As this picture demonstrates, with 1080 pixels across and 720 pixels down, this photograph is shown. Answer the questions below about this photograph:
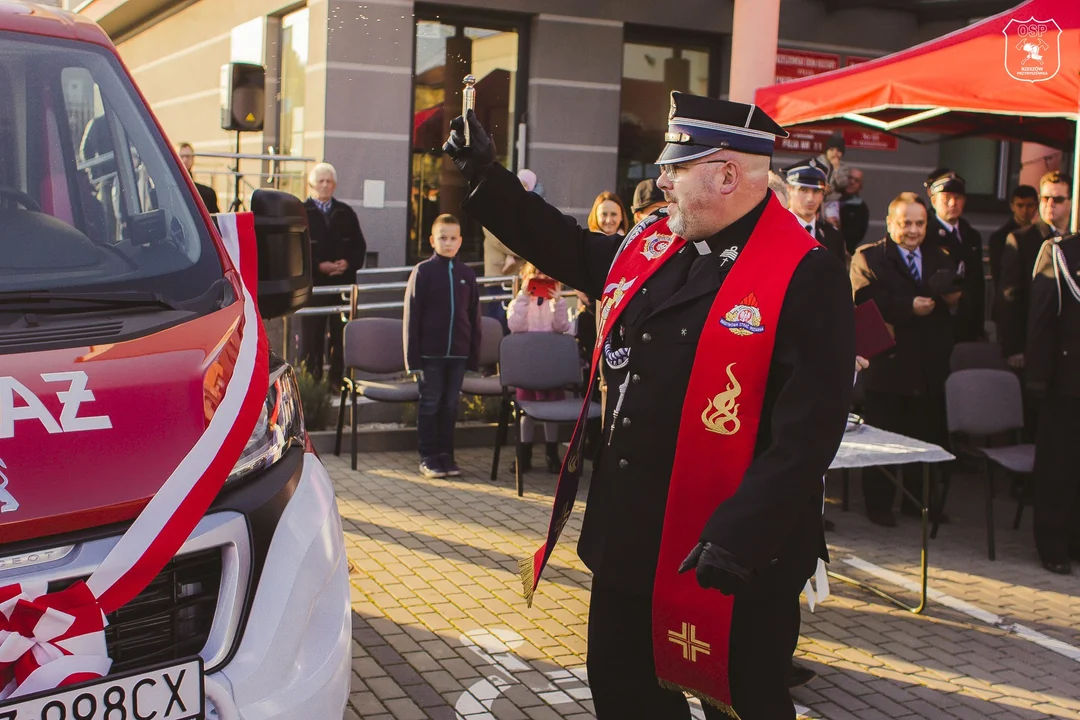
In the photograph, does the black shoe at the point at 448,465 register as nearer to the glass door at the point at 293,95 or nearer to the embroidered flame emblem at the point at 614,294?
the embroidered flame emblem at the point at 614,294

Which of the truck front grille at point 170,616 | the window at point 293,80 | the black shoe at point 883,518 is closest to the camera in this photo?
the truck front grille at point 170,616

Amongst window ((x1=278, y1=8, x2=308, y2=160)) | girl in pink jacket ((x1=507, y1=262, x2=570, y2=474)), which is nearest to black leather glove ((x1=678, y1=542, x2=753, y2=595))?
girl in pink jacket ((x1=507, y1=262, x2=570, y2=474))

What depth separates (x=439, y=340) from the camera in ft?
28.3

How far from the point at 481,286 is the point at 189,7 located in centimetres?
856

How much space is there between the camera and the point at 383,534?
698cm

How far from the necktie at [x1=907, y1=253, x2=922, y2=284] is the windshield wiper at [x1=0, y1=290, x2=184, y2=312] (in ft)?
19.4

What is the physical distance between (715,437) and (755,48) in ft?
32.4

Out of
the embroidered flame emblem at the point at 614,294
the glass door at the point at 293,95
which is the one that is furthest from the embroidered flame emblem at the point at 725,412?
the glass door at the point at 293,95

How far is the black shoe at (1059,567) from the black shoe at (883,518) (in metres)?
1.06

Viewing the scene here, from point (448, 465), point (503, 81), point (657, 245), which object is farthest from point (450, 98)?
point (657, 245)

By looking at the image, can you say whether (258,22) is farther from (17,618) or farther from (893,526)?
(17,618)

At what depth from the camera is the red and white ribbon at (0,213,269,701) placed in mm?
2459

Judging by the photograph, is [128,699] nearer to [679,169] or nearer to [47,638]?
[47,638]

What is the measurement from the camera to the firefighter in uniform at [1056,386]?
690 centimetres
